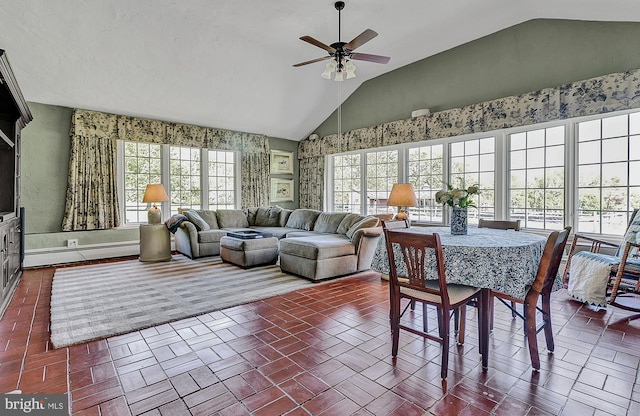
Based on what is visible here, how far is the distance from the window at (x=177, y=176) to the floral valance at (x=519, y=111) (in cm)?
290

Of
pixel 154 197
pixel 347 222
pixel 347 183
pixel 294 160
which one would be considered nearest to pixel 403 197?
pixel 347 222

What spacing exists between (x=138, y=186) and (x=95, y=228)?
3.27 ft

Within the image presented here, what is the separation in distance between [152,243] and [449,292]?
4.74 meters

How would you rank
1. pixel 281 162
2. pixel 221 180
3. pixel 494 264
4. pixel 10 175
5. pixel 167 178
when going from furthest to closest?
pixel 281 162 < pixel 221 180 < pixel 167 178 < pixel 10 175 < pixel 494 264

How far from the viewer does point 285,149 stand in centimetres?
777

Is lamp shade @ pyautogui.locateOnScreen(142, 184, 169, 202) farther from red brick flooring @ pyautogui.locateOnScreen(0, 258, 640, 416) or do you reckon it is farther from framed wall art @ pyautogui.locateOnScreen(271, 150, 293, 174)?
framed wall art @ pyautogui.locateOnScreen(271, 150, 293, 174)

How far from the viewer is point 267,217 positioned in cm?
674

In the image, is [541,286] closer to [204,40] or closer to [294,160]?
[204,40]

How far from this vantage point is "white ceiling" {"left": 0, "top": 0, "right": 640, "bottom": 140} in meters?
3.78

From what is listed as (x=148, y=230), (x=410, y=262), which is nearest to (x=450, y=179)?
(x=410, y=262)

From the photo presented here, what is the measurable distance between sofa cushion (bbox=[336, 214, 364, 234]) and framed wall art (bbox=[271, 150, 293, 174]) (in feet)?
9.54

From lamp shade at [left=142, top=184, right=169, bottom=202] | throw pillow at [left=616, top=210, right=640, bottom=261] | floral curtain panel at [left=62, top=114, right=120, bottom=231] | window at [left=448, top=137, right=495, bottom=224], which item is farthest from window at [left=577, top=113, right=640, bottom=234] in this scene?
floral curtain panel at [left=62, top=114, right=120, bottom=231]

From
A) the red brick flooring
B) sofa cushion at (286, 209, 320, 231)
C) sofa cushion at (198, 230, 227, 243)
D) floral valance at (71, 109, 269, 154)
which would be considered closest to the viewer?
the red brick flooring

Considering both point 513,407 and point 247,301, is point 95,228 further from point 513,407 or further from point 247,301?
point 513,407
